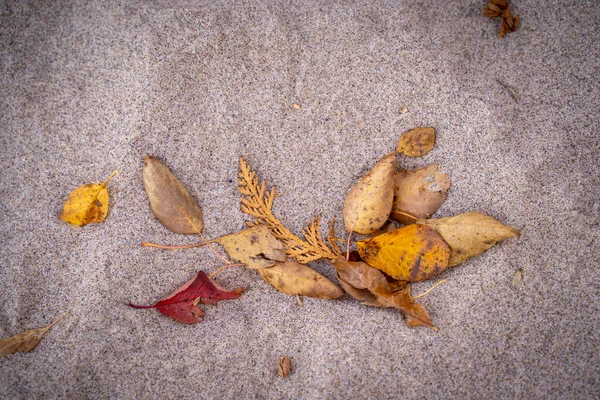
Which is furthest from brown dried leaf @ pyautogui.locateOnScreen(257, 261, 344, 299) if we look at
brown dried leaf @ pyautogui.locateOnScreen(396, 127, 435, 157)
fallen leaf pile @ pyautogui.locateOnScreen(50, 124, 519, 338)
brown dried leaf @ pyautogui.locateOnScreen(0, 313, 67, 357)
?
brown dried leaf @ pyautogui.locateOnScreen(0, 313, 67, 357)

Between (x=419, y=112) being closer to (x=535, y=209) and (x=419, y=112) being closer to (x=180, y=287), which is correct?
(x=535, y=209)

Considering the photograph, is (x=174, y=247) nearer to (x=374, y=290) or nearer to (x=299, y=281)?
(x=299, y=281)

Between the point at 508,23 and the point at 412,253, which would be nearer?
the point at 412,253

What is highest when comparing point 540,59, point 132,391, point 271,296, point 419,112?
point 540,59

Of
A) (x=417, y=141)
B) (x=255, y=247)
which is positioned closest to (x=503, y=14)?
(x=417, y=141)

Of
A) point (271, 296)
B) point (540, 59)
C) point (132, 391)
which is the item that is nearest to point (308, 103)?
point (271, 296)

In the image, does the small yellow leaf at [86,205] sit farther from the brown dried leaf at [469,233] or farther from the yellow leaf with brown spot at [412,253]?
the brown dried leaf at [469,233]
